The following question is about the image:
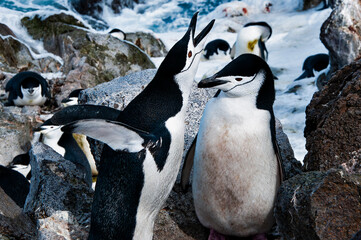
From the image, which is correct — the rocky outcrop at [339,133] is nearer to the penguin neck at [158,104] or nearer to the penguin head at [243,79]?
the penguin head at [243,79]

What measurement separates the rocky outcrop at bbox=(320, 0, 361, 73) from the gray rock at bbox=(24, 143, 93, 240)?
4.21 m

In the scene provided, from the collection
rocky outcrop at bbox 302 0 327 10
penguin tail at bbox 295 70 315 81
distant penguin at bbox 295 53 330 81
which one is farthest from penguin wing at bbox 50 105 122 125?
rocky outcrop at bbox 302 0 327 10

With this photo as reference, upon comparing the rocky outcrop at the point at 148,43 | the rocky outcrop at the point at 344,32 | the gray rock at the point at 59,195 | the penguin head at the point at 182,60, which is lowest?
the rocky outcrop at the point at 148,43

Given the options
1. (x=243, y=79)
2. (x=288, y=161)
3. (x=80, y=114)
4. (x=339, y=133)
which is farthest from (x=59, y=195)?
(x=339, y=133)

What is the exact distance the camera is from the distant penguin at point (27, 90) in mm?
7762

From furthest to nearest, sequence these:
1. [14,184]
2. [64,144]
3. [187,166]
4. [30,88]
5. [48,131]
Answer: [30,88], [48,131], [64,144], [14,184], [187,166]

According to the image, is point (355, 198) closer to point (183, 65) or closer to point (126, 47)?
point (183, 65)

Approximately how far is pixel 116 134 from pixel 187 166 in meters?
0.75

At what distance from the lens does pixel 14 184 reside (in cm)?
426

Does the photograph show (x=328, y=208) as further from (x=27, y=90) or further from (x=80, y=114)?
(x=27, y=90)

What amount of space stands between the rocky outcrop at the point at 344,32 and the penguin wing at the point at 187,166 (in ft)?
12.6

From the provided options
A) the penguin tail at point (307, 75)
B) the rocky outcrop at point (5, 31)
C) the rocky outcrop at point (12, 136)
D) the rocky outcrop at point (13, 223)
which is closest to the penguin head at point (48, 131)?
the rocky outcrop at point (12, 136)

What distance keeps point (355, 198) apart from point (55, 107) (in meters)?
6.90

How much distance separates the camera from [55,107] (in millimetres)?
8164
